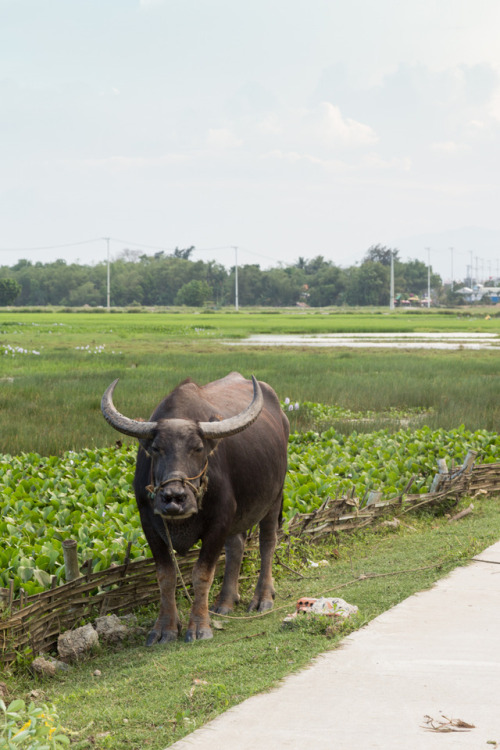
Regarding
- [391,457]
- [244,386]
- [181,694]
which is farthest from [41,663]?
[391,457]

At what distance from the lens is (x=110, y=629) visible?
541 centimetres

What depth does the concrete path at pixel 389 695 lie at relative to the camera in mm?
3246

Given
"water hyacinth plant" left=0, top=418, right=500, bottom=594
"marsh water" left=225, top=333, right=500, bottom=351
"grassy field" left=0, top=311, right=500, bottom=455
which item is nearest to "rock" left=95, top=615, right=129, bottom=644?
"water hyacinth plant" left=0, top=418, right=500, bottom=594

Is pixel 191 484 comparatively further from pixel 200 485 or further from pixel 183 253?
pixel 183 253

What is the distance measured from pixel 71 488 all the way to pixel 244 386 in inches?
100

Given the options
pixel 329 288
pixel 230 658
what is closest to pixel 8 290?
pixel 329 288

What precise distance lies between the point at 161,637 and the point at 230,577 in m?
1.01

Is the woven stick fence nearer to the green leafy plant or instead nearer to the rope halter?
the rope halter

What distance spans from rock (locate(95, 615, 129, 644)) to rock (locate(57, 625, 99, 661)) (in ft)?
0.43

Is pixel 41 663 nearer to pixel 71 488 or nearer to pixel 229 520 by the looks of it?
pixel 229 520

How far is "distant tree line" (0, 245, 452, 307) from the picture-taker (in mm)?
120000

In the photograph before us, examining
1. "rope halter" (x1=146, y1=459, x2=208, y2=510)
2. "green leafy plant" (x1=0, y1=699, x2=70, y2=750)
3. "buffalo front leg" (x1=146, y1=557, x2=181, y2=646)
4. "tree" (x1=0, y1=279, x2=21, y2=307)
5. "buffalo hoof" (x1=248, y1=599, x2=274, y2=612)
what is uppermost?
"tree" (x1=0, y1=279, x2=21, y2=307)

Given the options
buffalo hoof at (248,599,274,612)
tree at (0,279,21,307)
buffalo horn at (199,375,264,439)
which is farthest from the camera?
tree at (0,279,21,307)

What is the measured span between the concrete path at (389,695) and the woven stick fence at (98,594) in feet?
5.90
